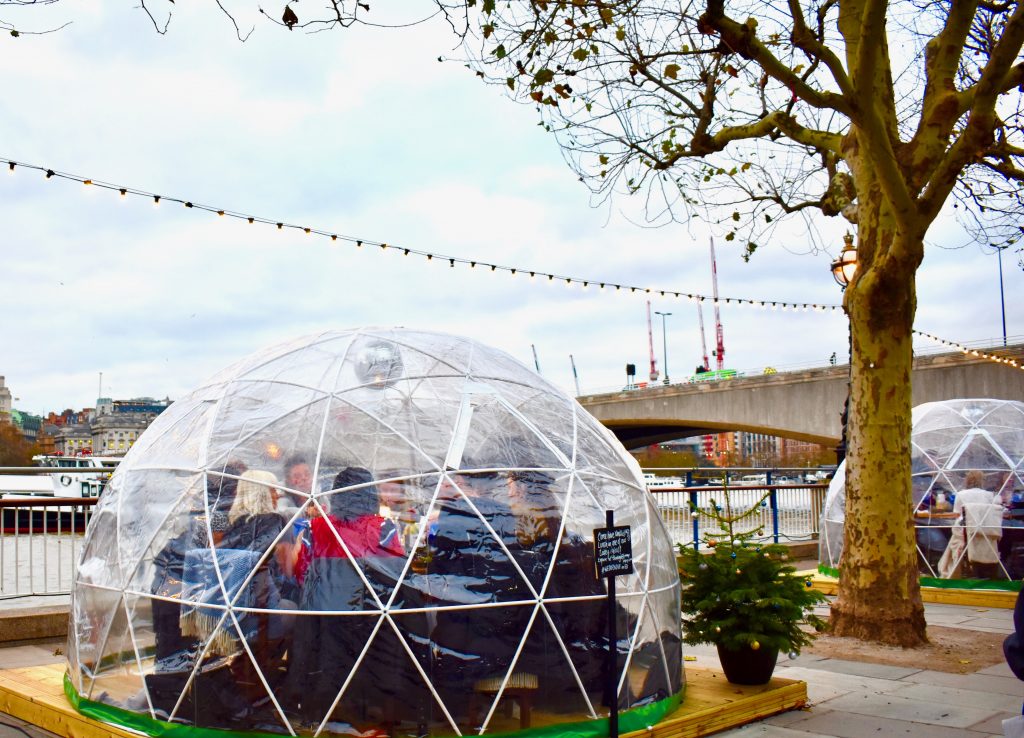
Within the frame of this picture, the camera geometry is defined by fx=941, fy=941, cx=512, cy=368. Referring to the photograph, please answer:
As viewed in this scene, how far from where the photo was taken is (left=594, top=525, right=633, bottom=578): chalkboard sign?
5566mm

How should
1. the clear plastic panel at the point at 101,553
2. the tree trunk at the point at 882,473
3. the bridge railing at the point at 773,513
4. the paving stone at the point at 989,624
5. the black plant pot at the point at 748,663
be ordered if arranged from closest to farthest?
the clear plastic panel at the point at 101,553
the black plant pot at the point at 748,663
the tree trunk at the point at 882,473
the paving stone at the point at 989,624
the bridge railing at the point at 773,513

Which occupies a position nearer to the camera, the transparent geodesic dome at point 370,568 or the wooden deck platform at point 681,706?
the transparent geodesic dome at point 370,568

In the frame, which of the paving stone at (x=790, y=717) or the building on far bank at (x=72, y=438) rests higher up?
the building on far bank at (x=72, y=438)

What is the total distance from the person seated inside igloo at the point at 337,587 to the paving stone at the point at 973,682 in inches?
209

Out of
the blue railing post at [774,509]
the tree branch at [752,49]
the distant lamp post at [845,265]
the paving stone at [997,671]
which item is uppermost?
the tree branch at [752,49]

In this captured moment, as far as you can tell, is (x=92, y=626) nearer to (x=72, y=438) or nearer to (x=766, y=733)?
(x=766, y=733)

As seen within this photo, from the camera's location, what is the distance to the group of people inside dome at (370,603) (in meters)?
5.47

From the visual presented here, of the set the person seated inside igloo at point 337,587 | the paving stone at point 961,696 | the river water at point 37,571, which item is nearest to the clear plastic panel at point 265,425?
the person seated inside igloo at point 337,587

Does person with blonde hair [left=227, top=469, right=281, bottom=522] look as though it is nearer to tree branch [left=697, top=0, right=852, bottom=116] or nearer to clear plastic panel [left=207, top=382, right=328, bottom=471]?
clear plastic panel [left=207, top=382, right=328, bottom=471]

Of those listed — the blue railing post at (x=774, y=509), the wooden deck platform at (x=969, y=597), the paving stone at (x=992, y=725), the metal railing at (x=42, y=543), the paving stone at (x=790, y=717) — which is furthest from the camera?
the blue railing post at (x=774, y=509)

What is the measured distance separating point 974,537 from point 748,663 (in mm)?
7503

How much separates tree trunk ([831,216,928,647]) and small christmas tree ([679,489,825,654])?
2906 millimetres

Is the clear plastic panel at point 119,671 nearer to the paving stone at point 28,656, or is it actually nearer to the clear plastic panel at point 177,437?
the clear plastic panel at point 177,437

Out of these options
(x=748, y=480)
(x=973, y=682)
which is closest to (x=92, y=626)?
(x=973, y=682)
